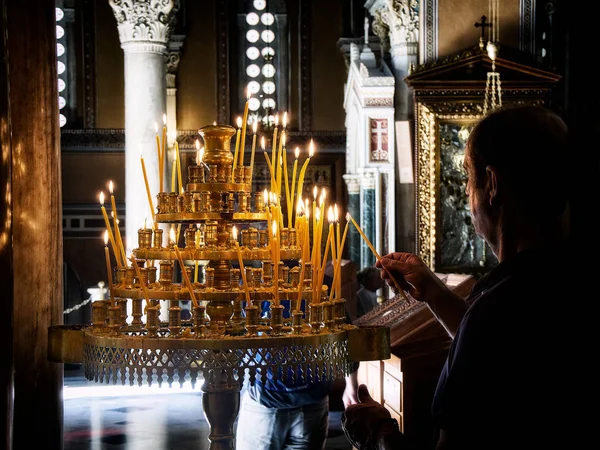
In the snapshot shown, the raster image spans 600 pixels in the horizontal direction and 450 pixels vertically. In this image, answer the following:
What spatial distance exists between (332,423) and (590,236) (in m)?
2.54

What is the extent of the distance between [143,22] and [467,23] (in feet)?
14.3

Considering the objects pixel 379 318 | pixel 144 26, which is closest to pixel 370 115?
pixel 144 26

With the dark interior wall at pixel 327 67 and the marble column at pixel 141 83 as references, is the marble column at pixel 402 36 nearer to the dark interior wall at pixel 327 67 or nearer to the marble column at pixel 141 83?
the marble column at pixel 141 83

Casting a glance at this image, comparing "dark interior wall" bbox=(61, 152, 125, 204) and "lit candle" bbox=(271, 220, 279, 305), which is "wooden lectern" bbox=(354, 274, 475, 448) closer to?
"lit candle" bbox=(271, 220, 279, 305)

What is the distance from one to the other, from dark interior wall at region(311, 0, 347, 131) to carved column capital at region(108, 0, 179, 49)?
6.78 meters

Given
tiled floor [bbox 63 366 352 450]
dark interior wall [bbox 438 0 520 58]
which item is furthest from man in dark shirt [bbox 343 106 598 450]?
dark interior wall [bbox 438 0 520 58]

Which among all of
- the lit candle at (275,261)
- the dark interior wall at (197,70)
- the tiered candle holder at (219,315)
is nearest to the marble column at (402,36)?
the dark interior wall at (197,70)

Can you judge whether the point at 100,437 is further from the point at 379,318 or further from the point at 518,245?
the point at 518,245

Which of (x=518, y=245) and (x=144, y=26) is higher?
(x=144, y=26)

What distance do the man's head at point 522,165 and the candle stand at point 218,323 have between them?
83cm

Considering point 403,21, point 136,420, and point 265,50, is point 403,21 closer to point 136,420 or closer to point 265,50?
point 136,420

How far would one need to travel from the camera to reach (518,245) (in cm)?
174

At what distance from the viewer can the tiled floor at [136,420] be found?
276 inches

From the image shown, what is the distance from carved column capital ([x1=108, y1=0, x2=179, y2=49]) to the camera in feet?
34.7
